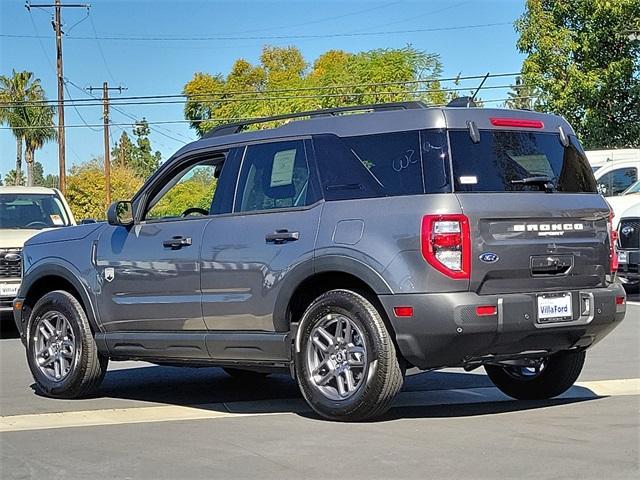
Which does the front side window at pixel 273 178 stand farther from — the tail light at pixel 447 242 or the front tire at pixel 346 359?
the tail light at pixel 447 242

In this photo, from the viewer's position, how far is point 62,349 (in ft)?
29.8

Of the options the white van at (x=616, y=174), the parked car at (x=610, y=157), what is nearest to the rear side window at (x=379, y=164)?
the white van at (x=616, y=174)

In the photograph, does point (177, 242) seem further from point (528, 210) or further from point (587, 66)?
point (587, 66)

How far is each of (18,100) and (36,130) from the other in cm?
354

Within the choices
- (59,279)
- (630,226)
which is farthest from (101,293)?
(630,226)

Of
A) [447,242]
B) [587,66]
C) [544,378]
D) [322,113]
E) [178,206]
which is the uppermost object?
[587,66]

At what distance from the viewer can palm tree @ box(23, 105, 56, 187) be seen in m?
68.6

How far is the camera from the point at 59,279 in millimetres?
9336

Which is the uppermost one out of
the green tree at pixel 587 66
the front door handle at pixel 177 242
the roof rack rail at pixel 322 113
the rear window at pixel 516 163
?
the green tree at pixel 587 66

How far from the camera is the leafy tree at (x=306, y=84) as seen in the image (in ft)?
173

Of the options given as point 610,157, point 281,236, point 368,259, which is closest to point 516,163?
point 368,259

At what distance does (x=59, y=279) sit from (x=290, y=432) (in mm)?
3137

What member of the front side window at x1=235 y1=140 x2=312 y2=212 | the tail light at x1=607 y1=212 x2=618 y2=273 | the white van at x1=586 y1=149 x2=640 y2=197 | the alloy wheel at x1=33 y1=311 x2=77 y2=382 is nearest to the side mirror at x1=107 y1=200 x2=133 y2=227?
the alloy wheel at x1=33 y1=311 x2=77 y2=382

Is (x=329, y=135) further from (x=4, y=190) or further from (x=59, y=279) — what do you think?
(x=4, y=190)
